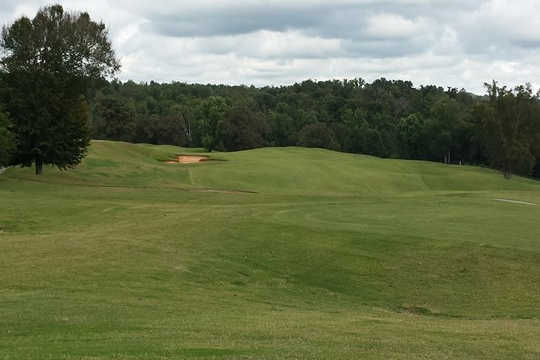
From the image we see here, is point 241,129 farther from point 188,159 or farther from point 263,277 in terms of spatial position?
point 263,277

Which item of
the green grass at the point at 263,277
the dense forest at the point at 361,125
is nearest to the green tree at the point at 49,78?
the green grass at the point at 263,277

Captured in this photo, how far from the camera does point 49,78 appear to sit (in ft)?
175

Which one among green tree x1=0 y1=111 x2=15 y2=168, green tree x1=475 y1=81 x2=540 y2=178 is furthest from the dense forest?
green tree x1=0 y1=111 x2=15 y2=168

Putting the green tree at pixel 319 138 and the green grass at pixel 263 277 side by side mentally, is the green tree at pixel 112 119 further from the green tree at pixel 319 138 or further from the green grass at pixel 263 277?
the green grass at pixel 263 277

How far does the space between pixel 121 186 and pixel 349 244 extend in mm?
29461

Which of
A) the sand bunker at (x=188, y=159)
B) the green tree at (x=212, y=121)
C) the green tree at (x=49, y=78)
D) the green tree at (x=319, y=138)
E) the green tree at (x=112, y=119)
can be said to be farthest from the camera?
the green tree at (x=319, y=138)

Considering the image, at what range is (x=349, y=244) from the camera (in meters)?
27.3

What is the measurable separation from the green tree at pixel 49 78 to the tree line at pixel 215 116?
0.26ft

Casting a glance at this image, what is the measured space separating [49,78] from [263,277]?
119 feet

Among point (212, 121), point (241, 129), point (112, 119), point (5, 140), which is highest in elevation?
point (212, 121)

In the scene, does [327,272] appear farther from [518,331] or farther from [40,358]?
[40,358]

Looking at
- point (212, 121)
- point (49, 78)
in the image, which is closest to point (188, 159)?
point (49, 78)

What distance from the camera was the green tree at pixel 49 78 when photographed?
173ft

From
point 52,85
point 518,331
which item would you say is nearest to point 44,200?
point 52,85
